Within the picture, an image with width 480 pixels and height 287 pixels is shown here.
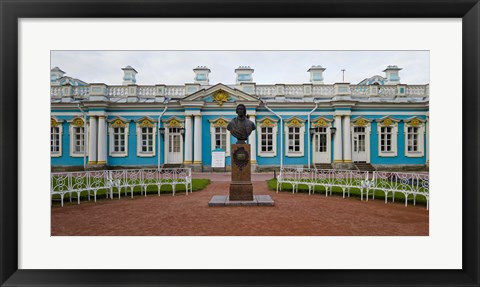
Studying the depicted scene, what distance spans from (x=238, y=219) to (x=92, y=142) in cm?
1399

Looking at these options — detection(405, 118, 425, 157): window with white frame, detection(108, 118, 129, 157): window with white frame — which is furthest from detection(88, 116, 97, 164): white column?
detection(405, 118, 425, 157): window with white frame

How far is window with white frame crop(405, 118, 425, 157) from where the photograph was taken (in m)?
16.6

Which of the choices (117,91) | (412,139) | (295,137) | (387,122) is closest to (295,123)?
(295,137)

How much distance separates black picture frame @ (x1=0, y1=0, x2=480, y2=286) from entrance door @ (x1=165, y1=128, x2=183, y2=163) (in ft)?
44.9

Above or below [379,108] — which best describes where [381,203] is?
below

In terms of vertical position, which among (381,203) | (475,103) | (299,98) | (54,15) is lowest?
(381,203)

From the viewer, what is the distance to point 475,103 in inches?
118

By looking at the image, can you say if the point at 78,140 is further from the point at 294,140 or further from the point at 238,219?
the point at 238,219

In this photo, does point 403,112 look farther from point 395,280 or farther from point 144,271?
point 144,271

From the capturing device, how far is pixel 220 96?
16547 millimetres

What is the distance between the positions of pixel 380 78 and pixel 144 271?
2124cm

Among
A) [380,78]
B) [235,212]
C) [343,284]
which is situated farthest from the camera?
[380,78]

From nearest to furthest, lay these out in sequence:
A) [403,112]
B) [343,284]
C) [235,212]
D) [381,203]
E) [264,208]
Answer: [343,284] → [235,212] → [264,208] → [381,203] → [403,112]

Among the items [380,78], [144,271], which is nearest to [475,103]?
[144,271]
